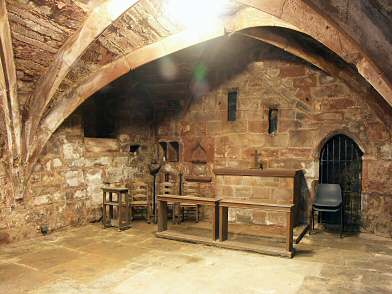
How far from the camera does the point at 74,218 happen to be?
5.24 metres

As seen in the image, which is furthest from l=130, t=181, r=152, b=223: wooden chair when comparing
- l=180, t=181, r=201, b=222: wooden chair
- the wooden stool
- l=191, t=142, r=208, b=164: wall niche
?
l=191, t=142, r=208, b=164: wall niche

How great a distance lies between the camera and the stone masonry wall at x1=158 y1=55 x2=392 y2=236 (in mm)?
4898

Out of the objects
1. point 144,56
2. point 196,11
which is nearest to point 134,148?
point 144,56

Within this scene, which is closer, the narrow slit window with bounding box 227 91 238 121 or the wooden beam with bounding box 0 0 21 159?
the wooden beam with bounding box 0 0 21 159

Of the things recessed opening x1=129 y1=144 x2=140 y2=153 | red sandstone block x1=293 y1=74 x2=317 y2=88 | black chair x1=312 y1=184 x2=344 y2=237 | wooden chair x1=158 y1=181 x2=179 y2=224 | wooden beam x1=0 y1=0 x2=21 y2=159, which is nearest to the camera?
wooden beam x1=0 y1=0 x2=21 y2=159

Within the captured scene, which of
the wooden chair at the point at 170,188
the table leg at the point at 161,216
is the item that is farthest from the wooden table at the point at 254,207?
the wooden chair at the point at 170,188

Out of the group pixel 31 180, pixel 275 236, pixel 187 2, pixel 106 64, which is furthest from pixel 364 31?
pixel 31 180

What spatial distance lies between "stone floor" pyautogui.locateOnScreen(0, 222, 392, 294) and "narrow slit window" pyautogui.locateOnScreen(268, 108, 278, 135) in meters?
1.99

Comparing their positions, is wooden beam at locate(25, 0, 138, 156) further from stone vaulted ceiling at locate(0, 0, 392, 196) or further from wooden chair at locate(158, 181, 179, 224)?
wooden chair at locate(158, 181, 179, 224)

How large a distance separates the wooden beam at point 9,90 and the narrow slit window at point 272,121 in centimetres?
404

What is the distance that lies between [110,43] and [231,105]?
103 inches

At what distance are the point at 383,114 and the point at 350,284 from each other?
2.77m

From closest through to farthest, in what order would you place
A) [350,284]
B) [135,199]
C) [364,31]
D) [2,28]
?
1. [364,31]
2. [350,284]
3. [2,28]
4. [135,199]

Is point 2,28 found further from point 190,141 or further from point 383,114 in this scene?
point 383,114
